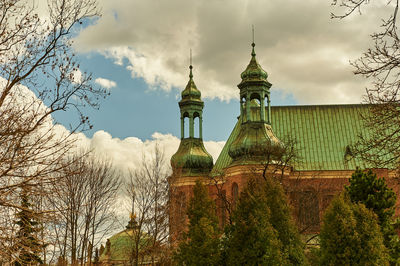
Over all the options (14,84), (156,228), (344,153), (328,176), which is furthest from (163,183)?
(14,84)

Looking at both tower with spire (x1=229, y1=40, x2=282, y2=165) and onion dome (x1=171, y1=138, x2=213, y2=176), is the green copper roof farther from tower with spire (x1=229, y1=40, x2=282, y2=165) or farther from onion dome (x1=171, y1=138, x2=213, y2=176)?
tower with spire (x1=229, y1=40, x2=282, y2=165)

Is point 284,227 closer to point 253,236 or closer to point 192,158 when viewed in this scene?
point 253,236

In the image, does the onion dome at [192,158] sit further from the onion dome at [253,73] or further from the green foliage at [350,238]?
the green foliage at [350,238]

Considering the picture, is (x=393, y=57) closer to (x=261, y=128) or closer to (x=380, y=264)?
(x=380, y=264)

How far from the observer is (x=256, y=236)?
19438 mm

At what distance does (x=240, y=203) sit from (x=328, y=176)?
19.9m

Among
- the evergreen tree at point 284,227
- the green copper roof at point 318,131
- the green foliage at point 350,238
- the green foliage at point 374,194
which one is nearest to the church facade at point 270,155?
the green copper roof at point 318,131

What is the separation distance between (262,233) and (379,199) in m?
5.91

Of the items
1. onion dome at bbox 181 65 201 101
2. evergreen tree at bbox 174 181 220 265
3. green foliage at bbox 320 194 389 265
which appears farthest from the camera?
onion dome at bbox 181 65 201 101

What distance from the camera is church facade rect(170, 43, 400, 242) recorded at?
35.9m

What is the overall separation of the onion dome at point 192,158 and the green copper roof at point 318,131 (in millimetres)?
1007

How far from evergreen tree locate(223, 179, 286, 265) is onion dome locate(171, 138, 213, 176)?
65.8ft

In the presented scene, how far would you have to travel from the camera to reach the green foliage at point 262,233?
62.9 ft

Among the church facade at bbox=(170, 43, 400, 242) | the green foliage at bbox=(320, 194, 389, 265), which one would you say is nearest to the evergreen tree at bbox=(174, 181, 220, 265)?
the green foliage at bbox=(320, 194, 389, 265)
